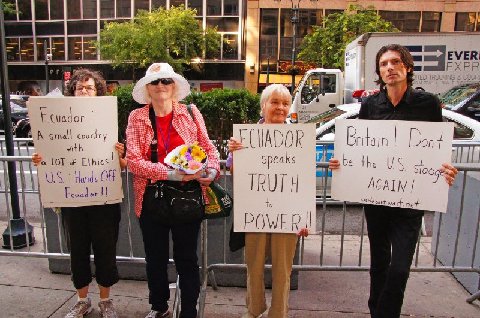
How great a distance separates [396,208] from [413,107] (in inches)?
27.0

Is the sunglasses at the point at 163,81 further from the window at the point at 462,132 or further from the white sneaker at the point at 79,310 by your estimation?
the window at the point at 462,132

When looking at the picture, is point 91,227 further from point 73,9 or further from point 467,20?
point 73,9

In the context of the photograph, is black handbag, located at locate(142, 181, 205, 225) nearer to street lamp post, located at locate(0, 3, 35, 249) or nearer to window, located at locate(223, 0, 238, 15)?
street lamp post, located at locate(0, 3, 35, 249)

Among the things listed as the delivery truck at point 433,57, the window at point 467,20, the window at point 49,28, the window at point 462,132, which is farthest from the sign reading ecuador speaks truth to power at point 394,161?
the window at point 49,28

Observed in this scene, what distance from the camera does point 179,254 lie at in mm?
3096

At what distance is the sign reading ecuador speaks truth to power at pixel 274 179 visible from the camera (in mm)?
2971

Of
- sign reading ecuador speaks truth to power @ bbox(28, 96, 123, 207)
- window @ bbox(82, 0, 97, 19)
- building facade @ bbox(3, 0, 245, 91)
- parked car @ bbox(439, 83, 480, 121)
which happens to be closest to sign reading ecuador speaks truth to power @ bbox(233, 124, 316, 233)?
sign reading ecuador speaks truth to power @ bbox(28, 96, 123, 207)

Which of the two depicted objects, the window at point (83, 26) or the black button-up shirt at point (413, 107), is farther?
the window at point (83, 26)

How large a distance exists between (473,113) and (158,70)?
8346mm

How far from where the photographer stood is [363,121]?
2.97m

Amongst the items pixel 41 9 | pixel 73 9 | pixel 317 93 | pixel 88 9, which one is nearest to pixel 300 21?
pixel 88 9

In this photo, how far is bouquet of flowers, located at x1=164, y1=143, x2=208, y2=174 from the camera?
2.81 m

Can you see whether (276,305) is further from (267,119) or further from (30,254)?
(30,254)

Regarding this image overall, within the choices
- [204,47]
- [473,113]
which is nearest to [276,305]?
[473,113]
